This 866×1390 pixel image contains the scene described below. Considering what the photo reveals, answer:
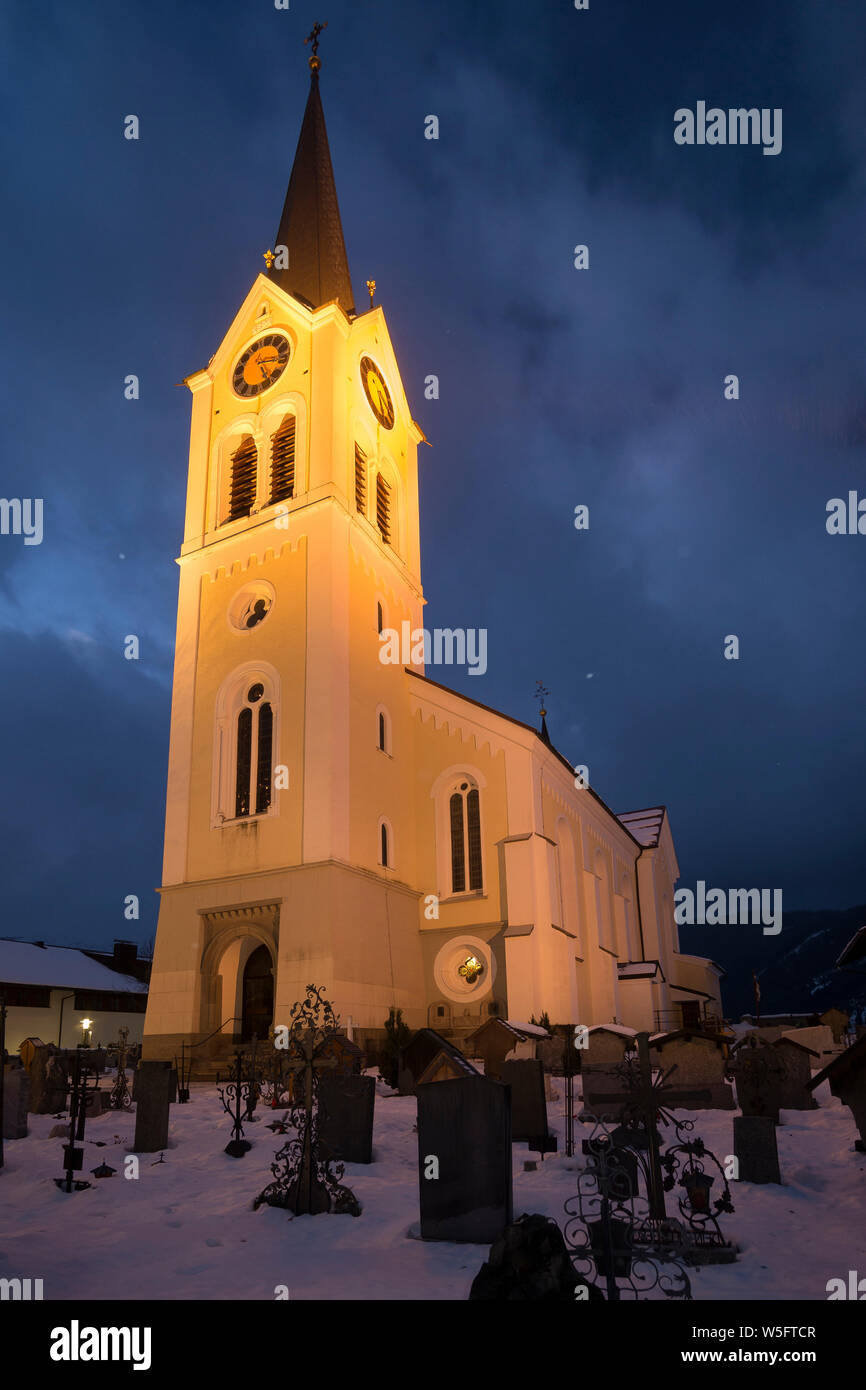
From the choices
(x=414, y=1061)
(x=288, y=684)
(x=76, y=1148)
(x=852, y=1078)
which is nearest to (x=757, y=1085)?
(x=852, y=1078)

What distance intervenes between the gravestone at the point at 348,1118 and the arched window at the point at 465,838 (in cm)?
1463

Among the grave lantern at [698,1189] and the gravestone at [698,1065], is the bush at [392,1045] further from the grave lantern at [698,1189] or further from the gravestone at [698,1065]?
the grave lantern at [698,1189]

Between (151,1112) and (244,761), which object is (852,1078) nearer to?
(151,1112)


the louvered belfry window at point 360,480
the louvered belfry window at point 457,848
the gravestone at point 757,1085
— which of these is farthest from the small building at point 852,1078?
the louvered belfry window at point 360,480

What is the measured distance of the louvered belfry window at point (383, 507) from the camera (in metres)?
29.9

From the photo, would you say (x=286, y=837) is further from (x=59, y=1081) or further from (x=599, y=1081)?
(x=599, y=1081)

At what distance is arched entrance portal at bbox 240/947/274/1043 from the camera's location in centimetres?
2405

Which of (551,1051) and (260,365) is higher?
(260,365)

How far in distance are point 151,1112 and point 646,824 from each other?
3763 centimetres

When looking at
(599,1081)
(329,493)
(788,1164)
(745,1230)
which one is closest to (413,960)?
(599,1081)

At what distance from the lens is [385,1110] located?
47.3 feet

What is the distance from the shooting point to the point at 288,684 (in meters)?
25.0

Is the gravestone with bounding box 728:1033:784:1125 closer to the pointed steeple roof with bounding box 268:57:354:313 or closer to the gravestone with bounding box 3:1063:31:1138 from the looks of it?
the gravestone with bounding box 3:1063:31:1138

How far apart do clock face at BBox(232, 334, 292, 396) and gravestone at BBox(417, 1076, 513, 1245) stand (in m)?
26.5
